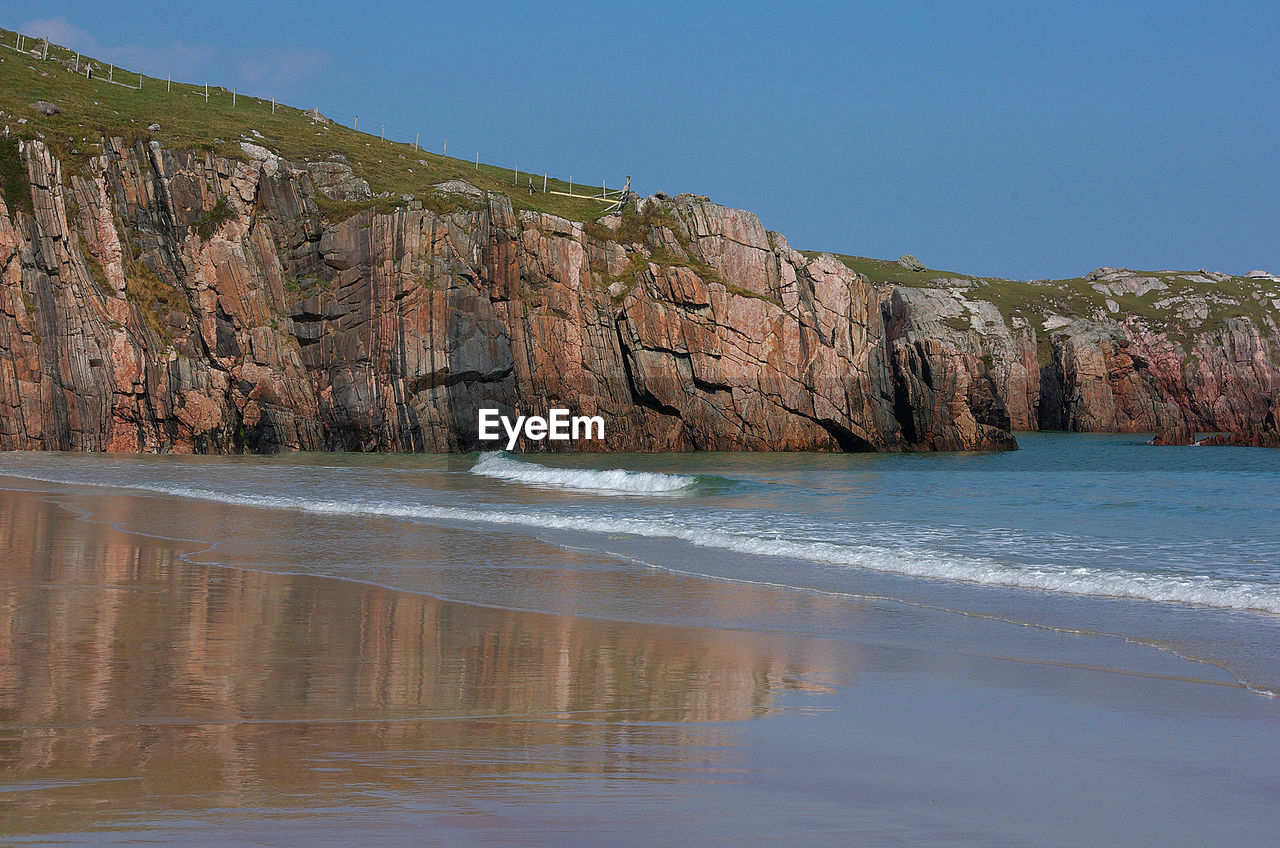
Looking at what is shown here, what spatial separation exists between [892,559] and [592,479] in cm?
2024

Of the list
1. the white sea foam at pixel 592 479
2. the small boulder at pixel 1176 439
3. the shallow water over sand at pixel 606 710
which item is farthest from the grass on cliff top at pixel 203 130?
the small boulder at pixel 1176 439

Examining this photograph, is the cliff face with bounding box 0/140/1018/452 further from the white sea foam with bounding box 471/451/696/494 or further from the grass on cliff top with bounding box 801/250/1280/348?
the grass on cliff top with bounding box 801/250/1280/348

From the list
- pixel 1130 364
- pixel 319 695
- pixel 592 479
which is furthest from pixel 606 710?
pixel 1130 364

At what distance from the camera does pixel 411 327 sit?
50.0 m

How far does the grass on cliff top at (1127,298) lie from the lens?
416ft

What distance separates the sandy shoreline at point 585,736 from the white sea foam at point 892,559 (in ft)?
10.2

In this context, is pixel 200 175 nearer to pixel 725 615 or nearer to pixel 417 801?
pixel 725 615

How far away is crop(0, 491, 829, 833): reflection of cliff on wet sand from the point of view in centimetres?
450

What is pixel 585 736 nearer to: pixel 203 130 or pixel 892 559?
pixel 892 559

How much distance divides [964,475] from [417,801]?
37116 millimetres

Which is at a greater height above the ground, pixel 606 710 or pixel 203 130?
pixel 203 130

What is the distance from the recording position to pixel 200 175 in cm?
5019

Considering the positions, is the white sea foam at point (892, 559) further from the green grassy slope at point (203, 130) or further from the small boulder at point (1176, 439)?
the small boulder at point (1176, 439)

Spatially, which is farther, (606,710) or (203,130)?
(203,130)
